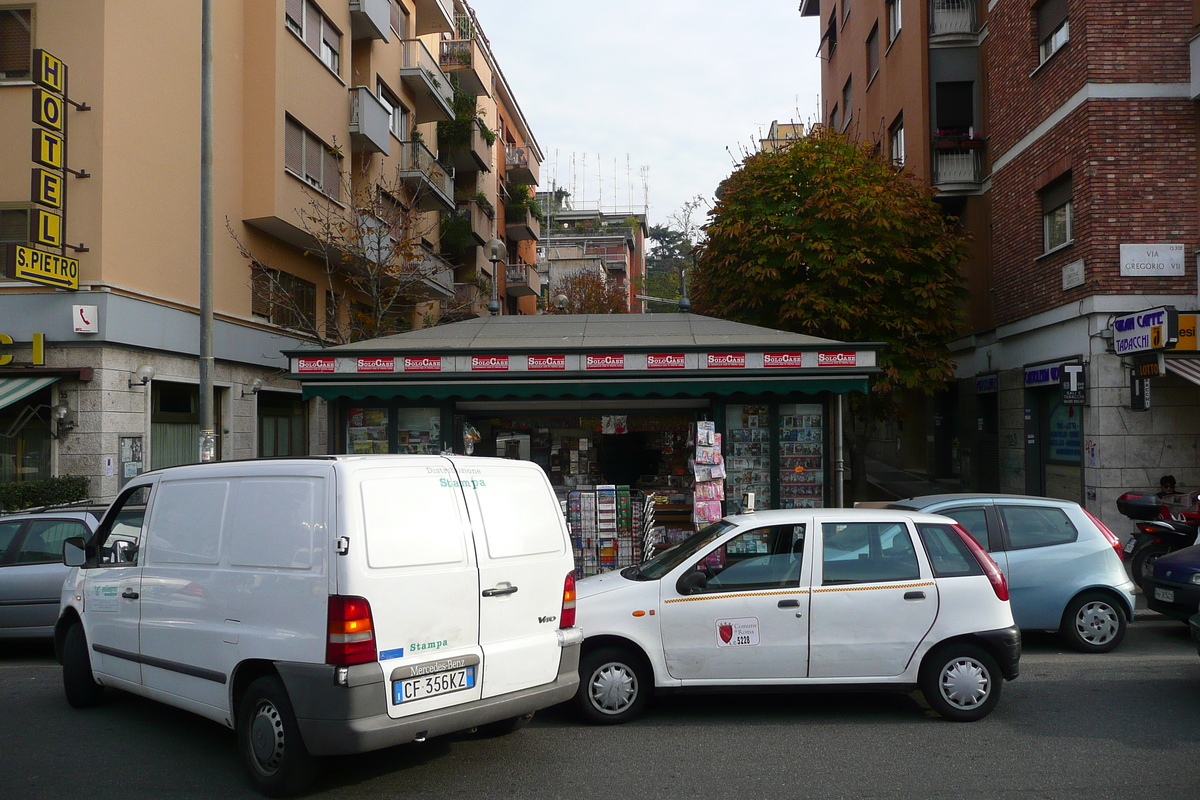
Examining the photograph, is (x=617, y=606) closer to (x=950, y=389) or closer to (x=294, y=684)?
(x=294, y=684)

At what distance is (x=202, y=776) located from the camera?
5.75m

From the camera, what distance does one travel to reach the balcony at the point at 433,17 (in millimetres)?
31156

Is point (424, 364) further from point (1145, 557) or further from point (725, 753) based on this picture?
point (1145, 557)

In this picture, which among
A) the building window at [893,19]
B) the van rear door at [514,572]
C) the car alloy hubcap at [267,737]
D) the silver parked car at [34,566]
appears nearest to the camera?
the car alloy hubcap at [267,737]

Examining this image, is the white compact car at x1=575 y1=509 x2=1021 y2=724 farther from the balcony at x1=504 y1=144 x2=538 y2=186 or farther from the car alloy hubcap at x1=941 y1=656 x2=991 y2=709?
the balcony at x1=504 y1=144 x2=538 y2=186

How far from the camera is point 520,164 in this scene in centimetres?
4722

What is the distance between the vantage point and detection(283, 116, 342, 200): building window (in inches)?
796

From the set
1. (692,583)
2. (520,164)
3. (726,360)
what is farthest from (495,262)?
(520,164)

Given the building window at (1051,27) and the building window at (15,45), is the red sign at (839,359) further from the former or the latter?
the building window at (15,45)

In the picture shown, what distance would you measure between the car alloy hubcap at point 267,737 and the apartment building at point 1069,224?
43.6 ft

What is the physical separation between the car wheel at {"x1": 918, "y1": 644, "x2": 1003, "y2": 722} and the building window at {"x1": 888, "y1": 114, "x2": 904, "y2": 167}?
20.1m

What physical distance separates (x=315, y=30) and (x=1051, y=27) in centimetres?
1601

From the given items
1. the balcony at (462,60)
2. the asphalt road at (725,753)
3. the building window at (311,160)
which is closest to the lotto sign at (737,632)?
the asphalt road at (725,753)

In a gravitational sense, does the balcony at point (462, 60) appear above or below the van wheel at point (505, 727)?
above
